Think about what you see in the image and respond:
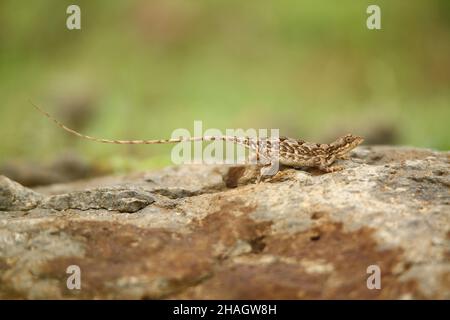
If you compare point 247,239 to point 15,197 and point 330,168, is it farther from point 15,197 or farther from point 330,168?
point 15,197

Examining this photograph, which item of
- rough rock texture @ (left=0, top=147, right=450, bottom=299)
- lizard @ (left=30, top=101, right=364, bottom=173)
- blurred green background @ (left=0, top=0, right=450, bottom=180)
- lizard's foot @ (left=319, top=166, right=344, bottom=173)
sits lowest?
rough rock texture @ (left=0, top=147, right=450, bottom=299)

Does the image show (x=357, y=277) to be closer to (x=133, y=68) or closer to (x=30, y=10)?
(x=133, y=68)

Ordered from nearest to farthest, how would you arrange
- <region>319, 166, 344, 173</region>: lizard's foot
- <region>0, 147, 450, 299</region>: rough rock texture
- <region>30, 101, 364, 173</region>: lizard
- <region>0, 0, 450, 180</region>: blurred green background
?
<region>0, 147, 450, 299</region>: rough rock texture, <region>319, 166, 344, 173</region>: lizard's foot, <region>30, 101, 364, 173</region>: lizard, <region>0, 0, 450, 180</region>: blurred green background

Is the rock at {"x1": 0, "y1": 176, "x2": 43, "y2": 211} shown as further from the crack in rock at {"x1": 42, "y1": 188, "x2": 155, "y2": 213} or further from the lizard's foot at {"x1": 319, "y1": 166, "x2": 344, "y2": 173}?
the lizard's foot at {"x1": 319, "y1": 166, "x2": 344, "y2": 173}

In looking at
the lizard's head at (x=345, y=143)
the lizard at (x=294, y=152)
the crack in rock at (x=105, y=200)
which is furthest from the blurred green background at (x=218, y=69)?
the crack in rock at (x=105, y=200)

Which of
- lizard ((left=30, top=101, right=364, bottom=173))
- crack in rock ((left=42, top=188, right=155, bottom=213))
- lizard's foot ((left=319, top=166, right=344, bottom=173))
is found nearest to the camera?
crack in rock ((left=42, top=188, right=155, bottom=213))

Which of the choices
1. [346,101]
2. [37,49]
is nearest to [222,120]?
[346,101]

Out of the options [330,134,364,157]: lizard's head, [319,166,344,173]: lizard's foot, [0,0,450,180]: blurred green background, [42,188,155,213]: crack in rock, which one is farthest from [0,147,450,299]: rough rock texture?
[0,0,450,180]: blurred green background
